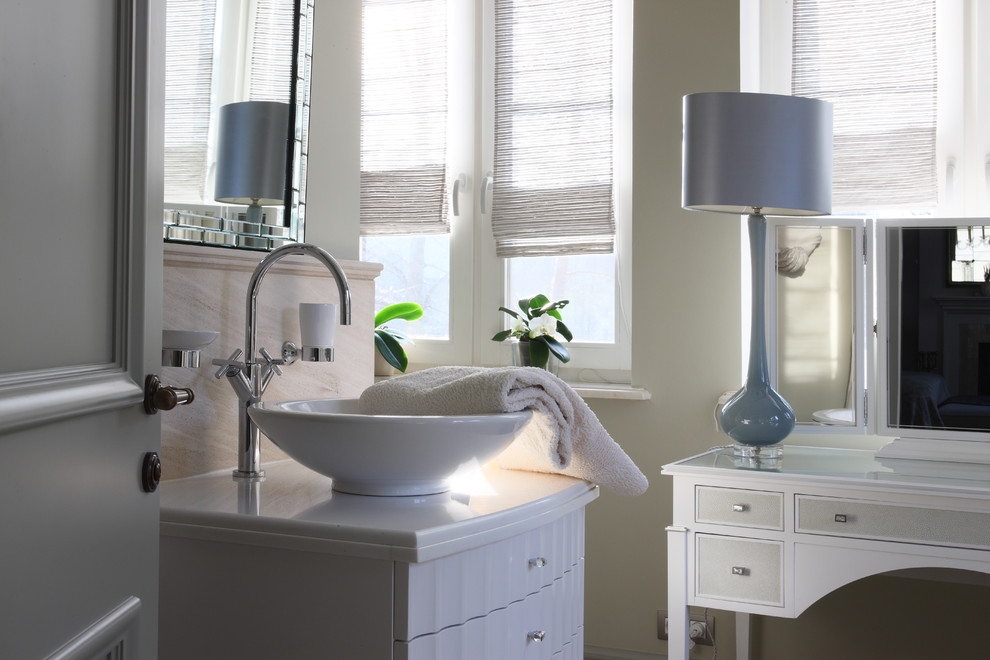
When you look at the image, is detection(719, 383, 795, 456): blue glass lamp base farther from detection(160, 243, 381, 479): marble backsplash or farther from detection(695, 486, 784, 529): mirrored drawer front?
detection(160, 243, 381, 479): marble backsplash

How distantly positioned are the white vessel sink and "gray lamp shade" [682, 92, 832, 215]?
0.86 meters

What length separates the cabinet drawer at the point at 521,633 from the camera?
106 cm

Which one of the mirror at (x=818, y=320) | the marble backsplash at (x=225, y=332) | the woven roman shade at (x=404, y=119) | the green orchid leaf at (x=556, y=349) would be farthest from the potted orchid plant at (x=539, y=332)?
the marble backsplash at (x=225, y=332)

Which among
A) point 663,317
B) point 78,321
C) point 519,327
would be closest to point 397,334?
point 519,327

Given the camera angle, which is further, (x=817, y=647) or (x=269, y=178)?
(x=817, y=647)

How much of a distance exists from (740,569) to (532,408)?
31.4 inches

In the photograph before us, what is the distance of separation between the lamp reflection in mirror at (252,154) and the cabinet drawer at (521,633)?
31.0 inches

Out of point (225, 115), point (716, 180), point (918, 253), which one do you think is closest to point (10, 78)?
point (225, 115)

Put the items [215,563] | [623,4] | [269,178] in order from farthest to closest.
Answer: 1. [623,4]
2. [269,178]
3. [215,563]

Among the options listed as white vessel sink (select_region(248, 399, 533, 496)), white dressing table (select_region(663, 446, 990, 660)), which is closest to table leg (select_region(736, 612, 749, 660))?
white dressing table (select_region(663, 446, 990, 660))

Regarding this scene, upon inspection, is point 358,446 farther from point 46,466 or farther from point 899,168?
point 899,168

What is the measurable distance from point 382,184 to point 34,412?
228 cm

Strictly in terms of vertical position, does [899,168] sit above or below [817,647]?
above

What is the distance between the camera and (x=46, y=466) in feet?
2.07
